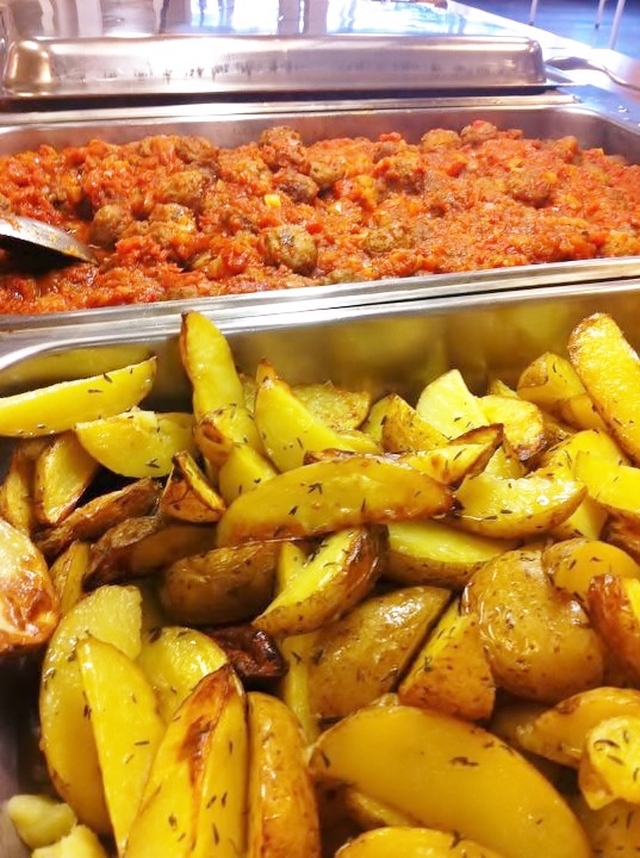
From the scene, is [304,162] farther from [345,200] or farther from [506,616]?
[506,616]

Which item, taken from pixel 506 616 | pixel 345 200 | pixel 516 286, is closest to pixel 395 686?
pixel 506 616

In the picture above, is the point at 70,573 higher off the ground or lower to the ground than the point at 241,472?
lower

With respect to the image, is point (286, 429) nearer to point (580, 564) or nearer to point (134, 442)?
point (134, 442)

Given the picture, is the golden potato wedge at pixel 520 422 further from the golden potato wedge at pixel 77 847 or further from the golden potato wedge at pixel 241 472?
the golden potato wedge at pixel 77 847

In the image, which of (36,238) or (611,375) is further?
(36,238)

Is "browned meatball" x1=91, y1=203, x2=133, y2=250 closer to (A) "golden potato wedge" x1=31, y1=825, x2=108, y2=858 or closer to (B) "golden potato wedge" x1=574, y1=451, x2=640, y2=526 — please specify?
(B) "golden potato wedge" x1=574, y1=451, x2=640, y2=526

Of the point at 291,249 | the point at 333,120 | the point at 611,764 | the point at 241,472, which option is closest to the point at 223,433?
the point at 241,472

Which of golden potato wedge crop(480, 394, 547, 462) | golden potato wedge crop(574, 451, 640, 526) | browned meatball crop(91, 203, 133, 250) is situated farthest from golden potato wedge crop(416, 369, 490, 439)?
browned meatball crop(91, 203, 133, 250)
